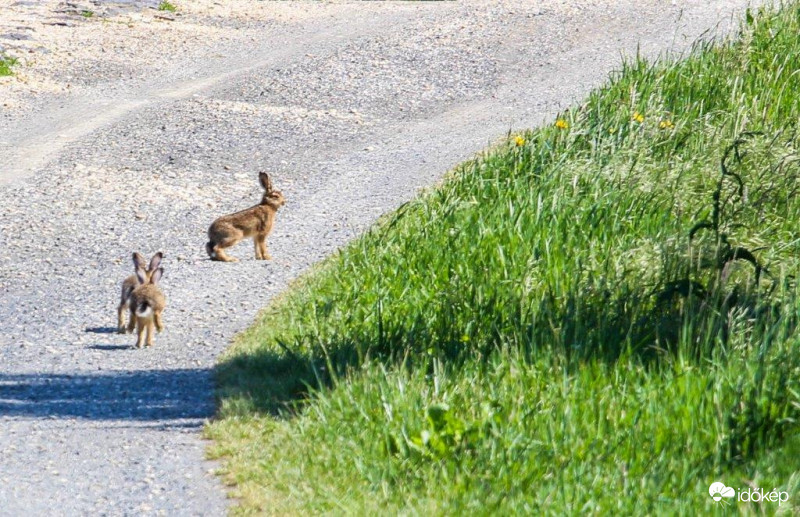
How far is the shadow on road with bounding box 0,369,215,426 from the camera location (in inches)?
278

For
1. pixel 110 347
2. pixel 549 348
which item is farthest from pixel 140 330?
pixel 549 348

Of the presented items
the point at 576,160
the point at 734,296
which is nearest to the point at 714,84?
the point at 576,160

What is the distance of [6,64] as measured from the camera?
16.5m

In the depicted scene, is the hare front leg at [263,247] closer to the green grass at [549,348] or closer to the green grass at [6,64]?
the green grass at [549,348]

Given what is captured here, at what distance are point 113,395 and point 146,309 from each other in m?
0.96

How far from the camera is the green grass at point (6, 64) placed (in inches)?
640

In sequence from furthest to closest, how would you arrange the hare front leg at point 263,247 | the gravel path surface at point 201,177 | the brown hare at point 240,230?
the hare front leg at point 263,247, the brown hare at point 240,230, the gravel path surface at point 201,177

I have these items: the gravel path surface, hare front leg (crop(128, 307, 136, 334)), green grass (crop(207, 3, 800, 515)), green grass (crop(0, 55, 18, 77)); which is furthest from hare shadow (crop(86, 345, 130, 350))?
green grass (crop(0, 55, 18, 77))

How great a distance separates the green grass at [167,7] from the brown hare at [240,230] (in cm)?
1033

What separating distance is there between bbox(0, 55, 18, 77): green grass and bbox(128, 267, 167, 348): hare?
880 centimetres

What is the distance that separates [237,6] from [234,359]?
45.4ft

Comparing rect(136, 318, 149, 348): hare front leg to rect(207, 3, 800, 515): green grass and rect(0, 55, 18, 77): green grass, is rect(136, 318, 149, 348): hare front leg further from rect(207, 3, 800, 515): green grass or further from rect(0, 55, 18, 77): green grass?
rect(0, 55, 18, 77): green grass

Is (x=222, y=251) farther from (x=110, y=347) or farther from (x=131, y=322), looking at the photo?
(x=110, y=347)

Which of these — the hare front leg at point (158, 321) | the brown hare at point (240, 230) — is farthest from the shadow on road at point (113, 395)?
the brown hare at point (240, 230)
